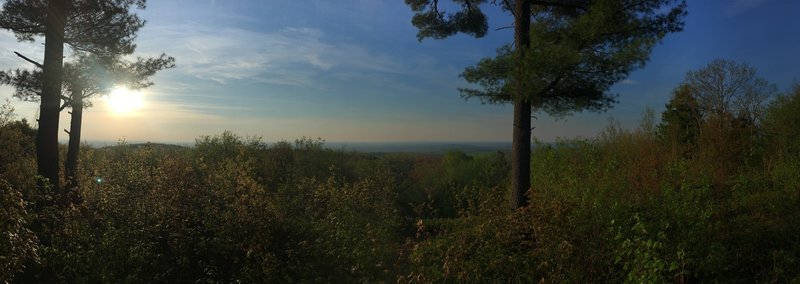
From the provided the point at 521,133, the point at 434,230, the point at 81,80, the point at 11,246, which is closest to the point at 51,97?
the point at 81,80

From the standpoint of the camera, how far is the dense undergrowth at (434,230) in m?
6.41

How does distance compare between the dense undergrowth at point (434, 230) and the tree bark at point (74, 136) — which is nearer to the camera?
the dense undergrowth at point (434, 230)

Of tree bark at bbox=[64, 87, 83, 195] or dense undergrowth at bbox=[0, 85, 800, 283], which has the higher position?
tree bark at bbox=[64, 87, 83, 195]

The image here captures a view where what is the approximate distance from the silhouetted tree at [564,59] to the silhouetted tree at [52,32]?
374 inches

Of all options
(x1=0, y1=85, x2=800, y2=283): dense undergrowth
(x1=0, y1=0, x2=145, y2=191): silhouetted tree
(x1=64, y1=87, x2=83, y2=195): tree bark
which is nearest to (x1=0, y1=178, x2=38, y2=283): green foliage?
(x1=0, y1=85, x2=800, y2=283): dense undergrowth

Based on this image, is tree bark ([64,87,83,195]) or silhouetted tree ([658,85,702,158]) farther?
silhouetted tree ([658,85,702,158])

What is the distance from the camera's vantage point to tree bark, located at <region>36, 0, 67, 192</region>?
36.1 ft

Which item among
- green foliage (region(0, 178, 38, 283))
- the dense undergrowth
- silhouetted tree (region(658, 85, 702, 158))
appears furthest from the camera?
silhouetted tree (region(658, 85, 702, 158))

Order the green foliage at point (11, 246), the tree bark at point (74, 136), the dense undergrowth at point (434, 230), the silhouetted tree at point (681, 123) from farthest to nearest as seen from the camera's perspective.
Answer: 1. the silhouetted tree at point (681, 123)
2. the tree bark at point (74, 136)
3. the dense undergrowth at point (434, 230)
4. the green foliage at point (11, 246)

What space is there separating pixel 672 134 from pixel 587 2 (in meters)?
7.65

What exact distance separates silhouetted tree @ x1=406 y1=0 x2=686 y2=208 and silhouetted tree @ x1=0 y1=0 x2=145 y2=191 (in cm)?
950

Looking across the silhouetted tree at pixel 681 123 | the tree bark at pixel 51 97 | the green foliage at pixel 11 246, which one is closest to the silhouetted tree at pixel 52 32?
the tree bark at pixel 51 97

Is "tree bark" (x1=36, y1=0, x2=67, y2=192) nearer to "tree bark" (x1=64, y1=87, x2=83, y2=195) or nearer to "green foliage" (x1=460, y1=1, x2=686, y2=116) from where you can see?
"tree bark" (x1=64, y1=87, x2=83, y2=195)

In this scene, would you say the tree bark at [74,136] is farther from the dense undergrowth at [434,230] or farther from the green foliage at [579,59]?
the green foliage at [579,59]
